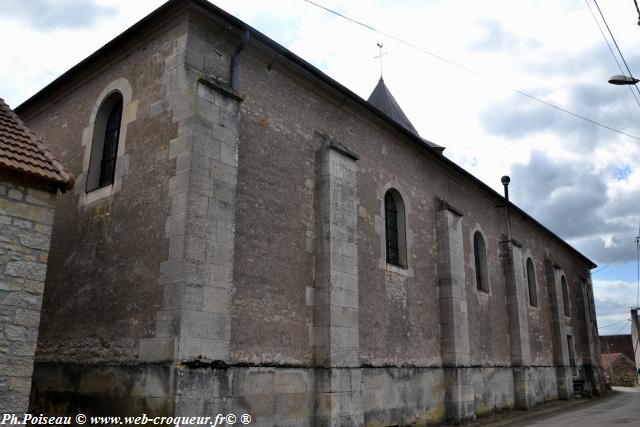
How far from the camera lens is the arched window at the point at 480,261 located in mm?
16203

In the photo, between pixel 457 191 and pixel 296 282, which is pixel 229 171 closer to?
pixel 296 282

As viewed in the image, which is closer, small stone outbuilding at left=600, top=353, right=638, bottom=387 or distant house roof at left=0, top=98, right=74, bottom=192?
distant house roof at left=0, top=98, right=74, bottom=192

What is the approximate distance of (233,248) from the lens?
783 centimetres

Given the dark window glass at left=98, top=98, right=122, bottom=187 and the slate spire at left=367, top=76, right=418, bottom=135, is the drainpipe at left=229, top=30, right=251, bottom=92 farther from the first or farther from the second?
the slate spire at left=367, top=76, right=418, bottom=135

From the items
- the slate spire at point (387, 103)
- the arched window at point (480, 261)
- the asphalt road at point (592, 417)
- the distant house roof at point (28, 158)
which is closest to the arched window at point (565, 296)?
the asphalt road at point (592, 417)

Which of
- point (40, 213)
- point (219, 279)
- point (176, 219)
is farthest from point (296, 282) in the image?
point (40, 213)

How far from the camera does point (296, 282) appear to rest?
29.9ft

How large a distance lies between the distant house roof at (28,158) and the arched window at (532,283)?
17.3 meters

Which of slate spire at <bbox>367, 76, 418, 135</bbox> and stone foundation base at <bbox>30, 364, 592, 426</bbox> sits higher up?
slate spire at <bbox>367, 76, 418, 135</bbox>

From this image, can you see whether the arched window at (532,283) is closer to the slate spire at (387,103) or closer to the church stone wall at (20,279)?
the slate spire at (387,103)

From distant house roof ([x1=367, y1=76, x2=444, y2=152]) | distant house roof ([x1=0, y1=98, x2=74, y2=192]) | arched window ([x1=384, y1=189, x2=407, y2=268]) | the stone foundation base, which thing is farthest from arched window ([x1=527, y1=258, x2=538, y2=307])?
distant house roof ([x1=0, y1=98, x2=74, y2=192])

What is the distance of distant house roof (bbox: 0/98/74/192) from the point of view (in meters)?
6.07

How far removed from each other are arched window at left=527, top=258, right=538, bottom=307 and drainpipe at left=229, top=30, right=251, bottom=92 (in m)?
15.0

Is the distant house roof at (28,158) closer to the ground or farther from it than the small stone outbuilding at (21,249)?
farther from it
